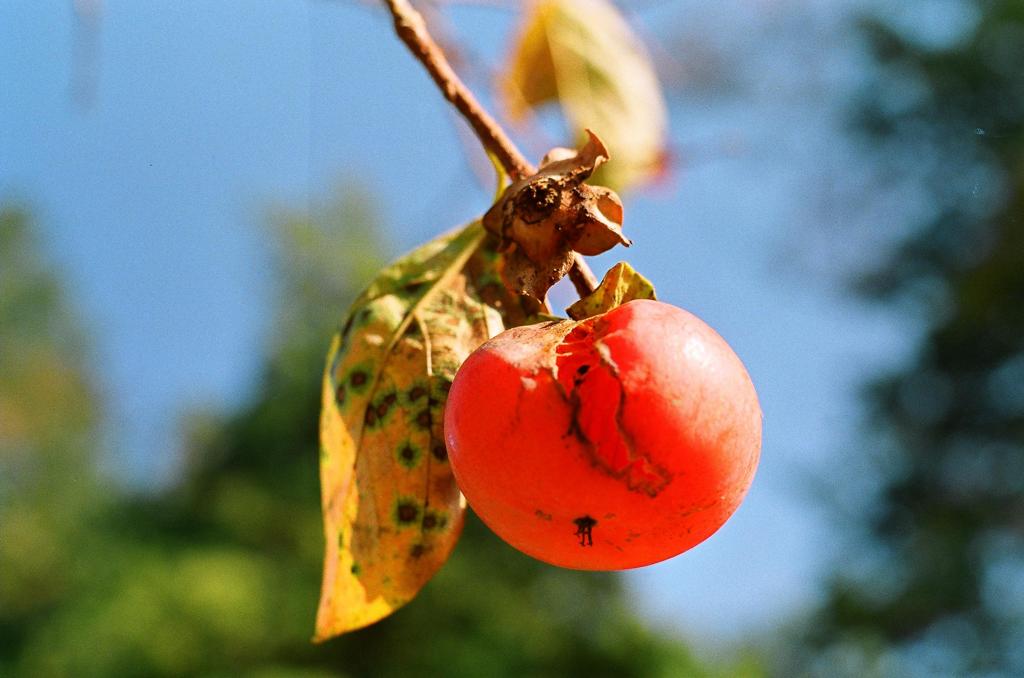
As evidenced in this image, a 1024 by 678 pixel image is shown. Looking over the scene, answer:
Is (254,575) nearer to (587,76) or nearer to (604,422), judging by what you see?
(587,76)

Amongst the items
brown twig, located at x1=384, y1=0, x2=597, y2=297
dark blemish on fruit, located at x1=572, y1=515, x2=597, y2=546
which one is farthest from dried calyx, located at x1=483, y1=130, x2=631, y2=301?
dark blemish on fruit, located at x1=572, y1=515, x2=597, y2=546

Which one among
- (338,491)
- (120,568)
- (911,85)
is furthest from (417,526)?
(911,85)

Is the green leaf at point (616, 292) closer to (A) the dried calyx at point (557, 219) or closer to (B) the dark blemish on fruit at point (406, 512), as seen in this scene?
(A) the dried calyx at point (557, 219)

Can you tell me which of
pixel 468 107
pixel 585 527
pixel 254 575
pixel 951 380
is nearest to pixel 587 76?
pixel 468 107

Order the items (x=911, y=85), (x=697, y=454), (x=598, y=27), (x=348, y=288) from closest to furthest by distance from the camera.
Answer: 1. (x=697, y=454)
2. (x=598, y=27)
3. (x=348, y=288)
4. (x=911, y=85)

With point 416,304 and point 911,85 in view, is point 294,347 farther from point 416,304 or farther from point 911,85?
point 911,85

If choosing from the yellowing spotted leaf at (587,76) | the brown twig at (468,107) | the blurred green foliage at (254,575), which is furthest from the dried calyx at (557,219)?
the blurred green foliage at (254,575)

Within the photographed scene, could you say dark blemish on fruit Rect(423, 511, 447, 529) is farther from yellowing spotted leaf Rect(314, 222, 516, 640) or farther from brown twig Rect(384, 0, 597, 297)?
brown twig Rect(384, 0, 597, 297)
